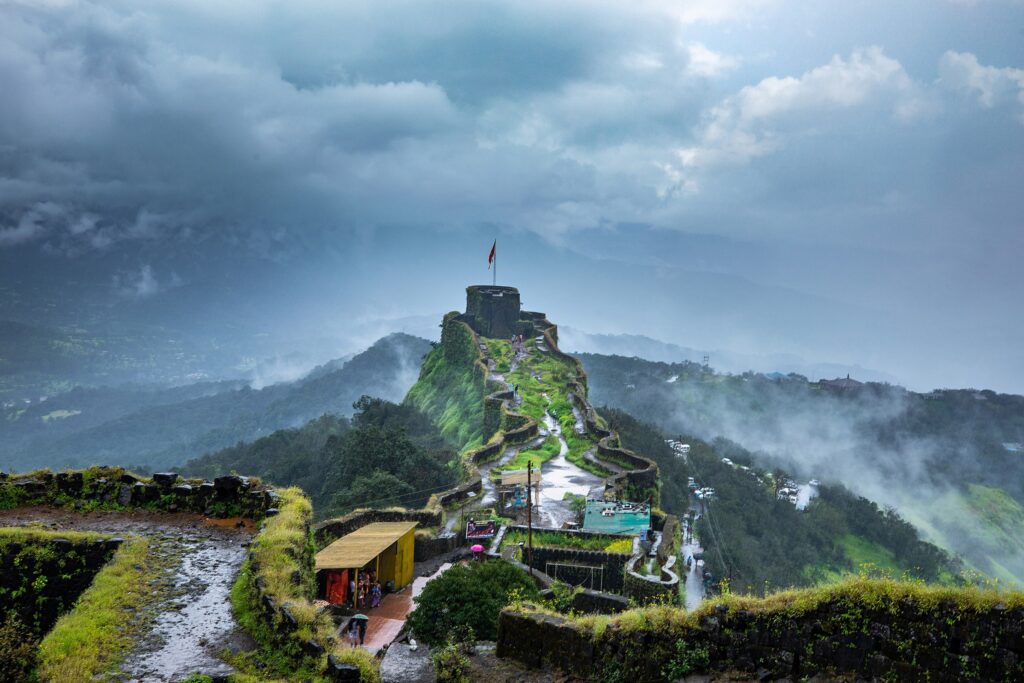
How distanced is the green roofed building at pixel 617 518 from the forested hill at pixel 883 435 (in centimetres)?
6266

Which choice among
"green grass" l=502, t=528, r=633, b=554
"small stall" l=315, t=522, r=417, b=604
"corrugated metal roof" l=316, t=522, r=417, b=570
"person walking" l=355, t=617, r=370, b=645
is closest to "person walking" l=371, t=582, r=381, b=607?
"small stall" l=315, t=522, r=417, b=604

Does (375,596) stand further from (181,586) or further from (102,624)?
(102,624)

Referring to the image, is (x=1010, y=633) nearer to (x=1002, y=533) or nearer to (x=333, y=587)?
(x=333, y=587)

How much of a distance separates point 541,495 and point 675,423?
78.9 metres

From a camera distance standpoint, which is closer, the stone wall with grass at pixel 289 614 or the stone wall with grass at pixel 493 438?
the stone wall with grass at pixel 289 614

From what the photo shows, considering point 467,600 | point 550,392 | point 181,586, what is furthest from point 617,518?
point 550,392

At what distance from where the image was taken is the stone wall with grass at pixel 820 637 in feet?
20.9

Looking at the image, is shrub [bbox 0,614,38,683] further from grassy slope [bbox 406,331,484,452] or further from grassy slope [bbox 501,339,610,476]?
grassy slope [bbox 406,331,484,452]

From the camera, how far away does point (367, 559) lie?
17.8 meters

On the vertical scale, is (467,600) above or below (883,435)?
above

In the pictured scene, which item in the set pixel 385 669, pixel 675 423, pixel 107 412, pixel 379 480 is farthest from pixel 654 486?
pixel 107 412

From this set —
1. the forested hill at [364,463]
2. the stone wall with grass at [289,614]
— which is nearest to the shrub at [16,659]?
the stone wall with grass at [289,614]

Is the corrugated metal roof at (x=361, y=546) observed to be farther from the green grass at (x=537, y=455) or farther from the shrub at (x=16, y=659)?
the green grass at (x=537, y=455)

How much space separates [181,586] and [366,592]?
27.9ft
